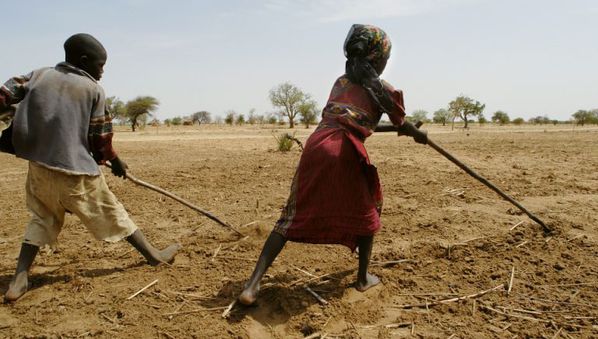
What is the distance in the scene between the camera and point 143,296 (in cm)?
271

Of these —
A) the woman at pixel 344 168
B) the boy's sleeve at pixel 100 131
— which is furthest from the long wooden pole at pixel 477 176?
the boy's sleeve at pixel 100 131

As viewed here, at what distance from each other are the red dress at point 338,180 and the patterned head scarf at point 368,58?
2.1 inches

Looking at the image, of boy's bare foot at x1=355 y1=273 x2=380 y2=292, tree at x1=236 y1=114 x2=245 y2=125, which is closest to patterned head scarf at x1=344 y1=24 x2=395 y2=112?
boy's bare foot at x1=355 y1=273 x2=380 y2=292

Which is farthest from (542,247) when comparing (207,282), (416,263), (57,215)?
(57,215)

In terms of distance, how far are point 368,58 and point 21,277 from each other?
2500 mm

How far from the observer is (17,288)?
2666 mm

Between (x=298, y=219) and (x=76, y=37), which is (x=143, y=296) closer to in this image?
(x=298, y=219)

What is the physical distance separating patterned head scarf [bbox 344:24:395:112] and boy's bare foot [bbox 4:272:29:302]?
7.73 ft

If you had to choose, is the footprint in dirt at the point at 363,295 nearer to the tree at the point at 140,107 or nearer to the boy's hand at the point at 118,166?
the boy's hand at the point at 118,166

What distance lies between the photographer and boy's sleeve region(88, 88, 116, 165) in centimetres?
277

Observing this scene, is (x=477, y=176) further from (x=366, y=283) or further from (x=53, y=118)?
(x=53, y=118)

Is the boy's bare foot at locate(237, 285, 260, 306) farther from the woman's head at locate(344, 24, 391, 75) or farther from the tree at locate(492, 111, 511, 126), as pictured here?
the tree at locate(492, 111, 511, 126)

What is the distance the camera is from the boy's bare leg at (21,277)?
263 cm

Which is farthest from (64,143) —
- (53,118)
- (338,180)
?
(338,180)
